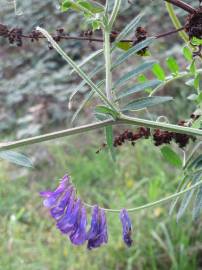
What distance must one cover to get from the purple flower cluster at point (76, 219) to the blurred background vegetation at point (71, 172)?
2.47ft

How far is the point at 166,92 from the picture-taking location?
3225 millimetres

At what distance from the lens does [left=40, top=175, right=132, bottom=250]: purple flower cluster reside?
579 millimetres

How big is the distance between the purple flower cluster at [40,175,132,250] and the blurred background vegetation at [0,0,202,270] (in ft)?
2.47

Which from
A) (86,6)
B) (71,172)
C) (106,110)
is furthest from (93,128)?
(71,172)

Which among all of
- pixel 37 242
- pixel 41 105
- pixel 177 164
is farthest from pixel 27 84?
pixel 177 164

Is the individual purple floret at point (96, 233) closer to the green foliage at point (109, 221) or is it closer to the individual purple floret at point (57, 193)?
the individual purple floret at point (57, 193)

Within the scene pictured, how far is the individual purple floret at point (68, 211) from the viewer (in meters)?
0.58

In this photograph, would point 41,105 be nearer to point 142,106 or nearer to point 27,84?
point 27,84

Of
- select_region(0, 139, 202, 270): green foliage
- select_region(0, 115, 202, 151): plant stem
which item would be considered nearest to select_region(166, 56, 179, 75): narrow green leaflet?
select_region(0, 115, 202, 151): plant stem

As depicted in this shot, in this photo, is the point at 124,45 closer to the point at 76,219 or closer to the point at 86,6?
the point at 86,6

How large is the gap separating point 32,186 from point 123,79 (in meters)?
2.40

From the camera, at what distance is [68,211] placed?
59 cm

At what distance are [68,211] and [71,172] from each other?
7.79ft

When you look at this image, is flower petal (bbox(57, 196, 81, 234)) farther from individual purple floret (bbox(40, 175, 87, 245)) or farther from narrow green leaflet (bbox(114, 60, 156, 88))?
narrow green leaflet (bbox(114, 60, 156, 88))
